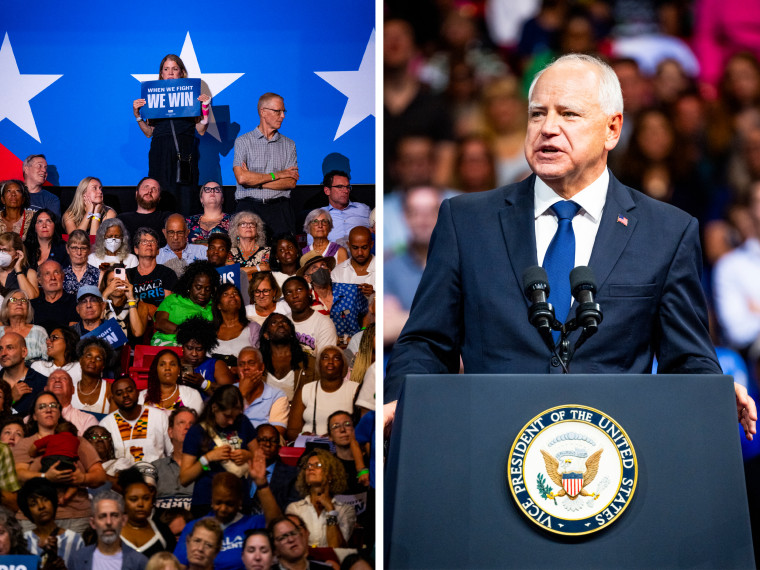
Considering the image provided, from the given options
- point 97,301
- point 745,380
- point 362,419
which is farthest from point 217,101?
point 745,380

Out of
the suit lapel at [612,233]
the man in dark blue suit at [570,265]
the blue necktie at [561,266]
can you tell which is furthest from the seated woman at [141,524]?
the suit lapel at [612,233]

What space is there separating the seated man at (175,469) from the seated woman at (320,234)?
1.21 metres

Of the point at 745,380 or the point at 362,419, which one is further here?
the point at 362,419

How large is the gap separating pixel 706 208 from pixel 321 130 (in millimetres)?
2782

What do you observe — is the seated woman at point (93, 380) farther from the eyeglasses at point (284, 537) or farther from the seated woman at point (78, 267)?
the eyeglasses at point (284, 537)

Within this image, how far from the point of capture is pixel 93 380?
5148mm

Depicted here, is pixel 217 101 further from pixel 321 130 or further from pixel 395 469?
pixel 395 469

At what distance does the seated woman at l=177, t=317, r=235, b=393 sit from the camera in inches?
200

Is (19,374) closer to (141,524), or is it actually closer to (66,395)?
(66,395)

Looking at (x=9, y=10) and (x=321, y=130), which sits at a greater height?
(x=9, y=10)

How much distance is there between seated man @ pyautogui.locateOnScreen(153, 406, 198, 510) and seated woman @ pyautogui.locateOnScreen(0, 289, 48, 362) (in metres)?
0.97

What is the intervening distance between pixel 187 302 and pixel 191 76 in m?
1.35

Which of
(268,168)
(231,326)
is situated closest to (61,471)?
(231,326)

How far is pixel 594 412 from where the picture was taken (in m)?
1.62
